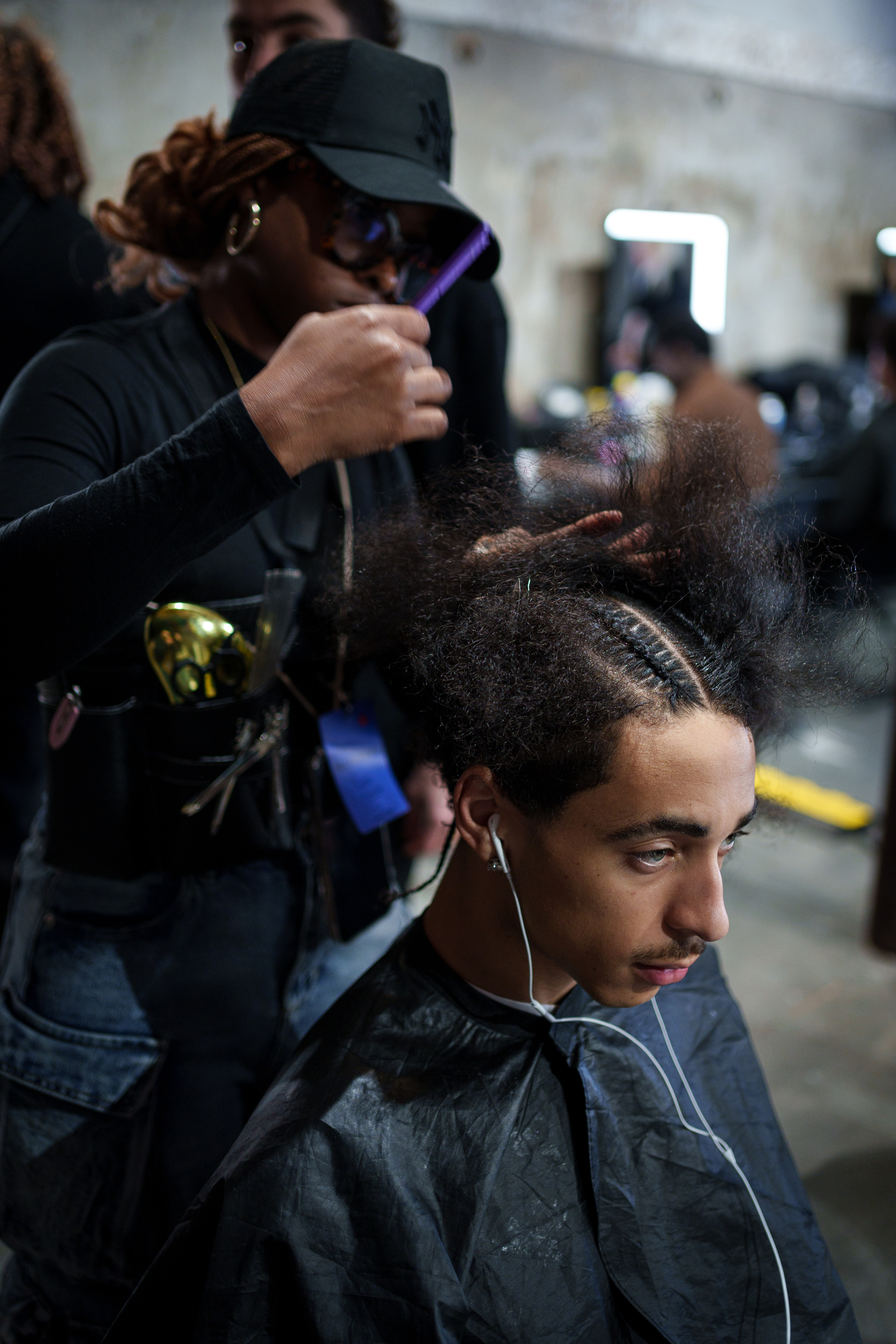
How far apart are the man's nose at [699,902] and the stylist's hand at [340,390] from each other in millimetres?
445

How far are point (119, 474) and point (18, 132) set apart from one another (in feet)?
3.51

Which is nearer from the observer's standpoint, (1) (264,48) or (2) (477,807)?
(2) (477,807)

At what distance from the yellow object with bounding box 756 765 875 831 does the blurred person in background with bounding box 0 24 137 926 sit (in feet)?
7.93

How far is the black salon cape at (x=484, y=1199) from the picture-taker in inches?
33.0

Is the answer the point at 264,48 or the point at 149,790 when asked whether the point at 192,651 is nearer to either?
the point at 149,790

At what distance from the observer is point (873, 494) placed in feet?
14.1

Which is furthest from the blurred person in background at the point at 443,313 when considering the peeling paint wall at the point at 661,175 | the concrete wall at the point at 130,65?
the peeling paint wall at the point at 661,175

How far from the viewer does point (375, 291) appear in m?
1.10

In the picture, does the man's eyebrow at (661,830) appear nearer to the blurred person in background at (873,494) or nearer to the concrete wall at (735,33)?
the blurred person in background at (873,494)

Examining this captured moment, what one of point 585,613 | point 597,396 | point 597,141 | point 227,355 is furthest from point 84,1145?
point 597,141

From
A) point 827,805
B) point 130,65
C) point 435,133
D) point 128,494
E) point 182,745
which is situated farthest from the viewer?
point 130,65

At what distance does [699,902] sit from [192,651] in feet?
1.65

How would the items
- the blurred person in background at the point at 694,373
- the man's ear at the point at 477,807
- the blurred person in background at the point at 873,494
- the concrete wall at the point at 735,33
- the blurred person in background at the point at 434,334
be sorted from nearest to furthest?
the man's ear at the point at 477,807 < the blurred person in background at the point at 434,334 < the blurred person in background at the point at 873,494 < the blurred person in background at the point at 694,373 < the concrete wall at the point at 735,33

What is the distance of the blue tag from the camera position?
1.08 m
